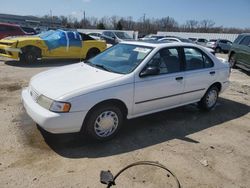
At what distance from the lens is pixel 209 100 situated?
590 cm

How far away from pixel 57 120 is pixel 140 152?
130cm

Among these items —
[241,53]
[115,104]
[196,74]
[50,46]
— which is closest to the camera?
[115,104]

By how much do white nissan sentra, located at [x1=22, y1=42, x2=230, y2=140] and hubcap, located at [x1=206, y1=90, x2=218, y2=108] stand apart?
87 mm

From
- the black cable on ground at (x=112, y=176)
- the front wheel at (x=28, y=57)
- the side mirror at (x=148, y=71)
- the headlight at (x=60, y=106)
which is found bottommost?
the black cable on ground at (x=112, y=176)

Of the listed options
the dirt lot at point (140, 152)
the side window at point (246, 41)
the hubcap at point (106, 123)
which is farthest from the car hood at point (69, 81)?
the side window at point (246, 41)

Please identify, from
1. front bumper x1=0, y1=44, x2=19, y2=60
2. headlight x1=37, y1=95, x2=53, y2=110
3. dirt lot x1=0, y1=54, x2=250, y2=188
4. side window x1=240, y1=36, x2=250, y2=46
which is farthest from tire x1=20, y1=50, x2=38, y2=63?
side window x1=240, y1=36, x2=250, y2=46

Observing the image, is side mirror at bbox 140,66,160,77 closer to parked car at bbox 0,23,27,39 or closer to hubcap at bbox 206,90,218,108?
hubcap at bbox 206,90,218,108

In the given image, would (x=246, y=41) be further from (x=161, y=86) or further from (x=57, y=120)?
(x=57, y=120)

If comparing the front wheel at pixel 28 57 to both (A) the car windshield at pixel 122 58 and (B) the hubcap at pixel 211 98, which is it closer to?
(A) the car windshield at pixel 122 58

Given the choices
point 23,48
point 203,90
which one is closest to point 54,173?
point 203,90

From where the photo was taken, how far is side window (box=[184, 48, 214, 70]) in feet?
17.1

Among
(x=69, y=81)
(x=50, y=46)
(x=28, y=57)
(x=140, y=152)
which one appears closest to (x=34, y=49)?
(x=28, y=57)

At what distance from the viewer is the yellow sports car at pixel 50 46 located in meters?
10.6

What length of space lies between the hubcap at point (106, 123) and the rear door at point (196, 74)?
5.47 ft
